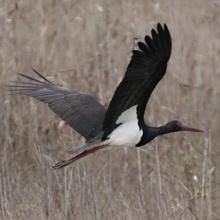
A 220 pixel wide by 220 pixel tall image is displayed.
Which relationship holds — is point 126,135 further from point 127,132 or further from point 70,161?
point 70,161

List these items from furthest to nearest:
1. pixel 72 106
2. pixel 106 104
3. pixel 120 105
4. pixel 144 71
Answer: pixel 106 104, pixel 72 106, pixel 120 105, pixel 144 71

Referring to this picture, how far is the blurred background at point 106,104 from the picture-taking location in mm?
5137

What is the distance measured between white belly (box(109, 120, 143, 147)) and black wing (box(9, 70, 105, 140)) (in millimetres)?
130

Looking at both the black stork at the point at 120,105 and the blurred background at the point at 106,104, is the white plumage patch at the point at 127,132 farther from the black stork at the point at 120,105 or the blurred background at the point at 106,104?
the blurred background at the point at 106,104

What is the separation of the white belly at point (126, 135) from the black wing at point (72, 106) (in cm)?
13

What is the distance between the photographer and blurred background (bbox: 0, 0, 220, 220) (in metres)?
5.14

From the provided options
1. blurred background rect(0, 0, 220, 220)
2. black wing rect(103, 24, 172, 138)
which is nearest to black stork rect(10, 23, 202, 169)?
black wing rect(103, 24, 172, 138)

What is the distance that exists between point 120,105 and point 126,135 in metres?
0.33

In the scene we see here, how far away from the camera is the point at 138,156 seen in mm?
5941

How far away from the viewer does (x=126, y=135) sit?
536cm

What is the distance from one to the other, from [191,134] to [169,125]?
0.80 metres

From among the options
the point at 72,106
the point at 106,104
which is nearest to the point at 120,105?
the point at 72,106

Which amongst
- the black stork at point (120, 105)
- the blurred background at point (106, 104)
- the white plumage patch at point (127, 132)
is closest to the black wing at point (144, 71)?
the black stork at point (120, 105)

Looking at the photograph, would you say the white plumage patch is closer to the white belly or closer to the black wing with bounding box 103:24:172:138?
the white belly
